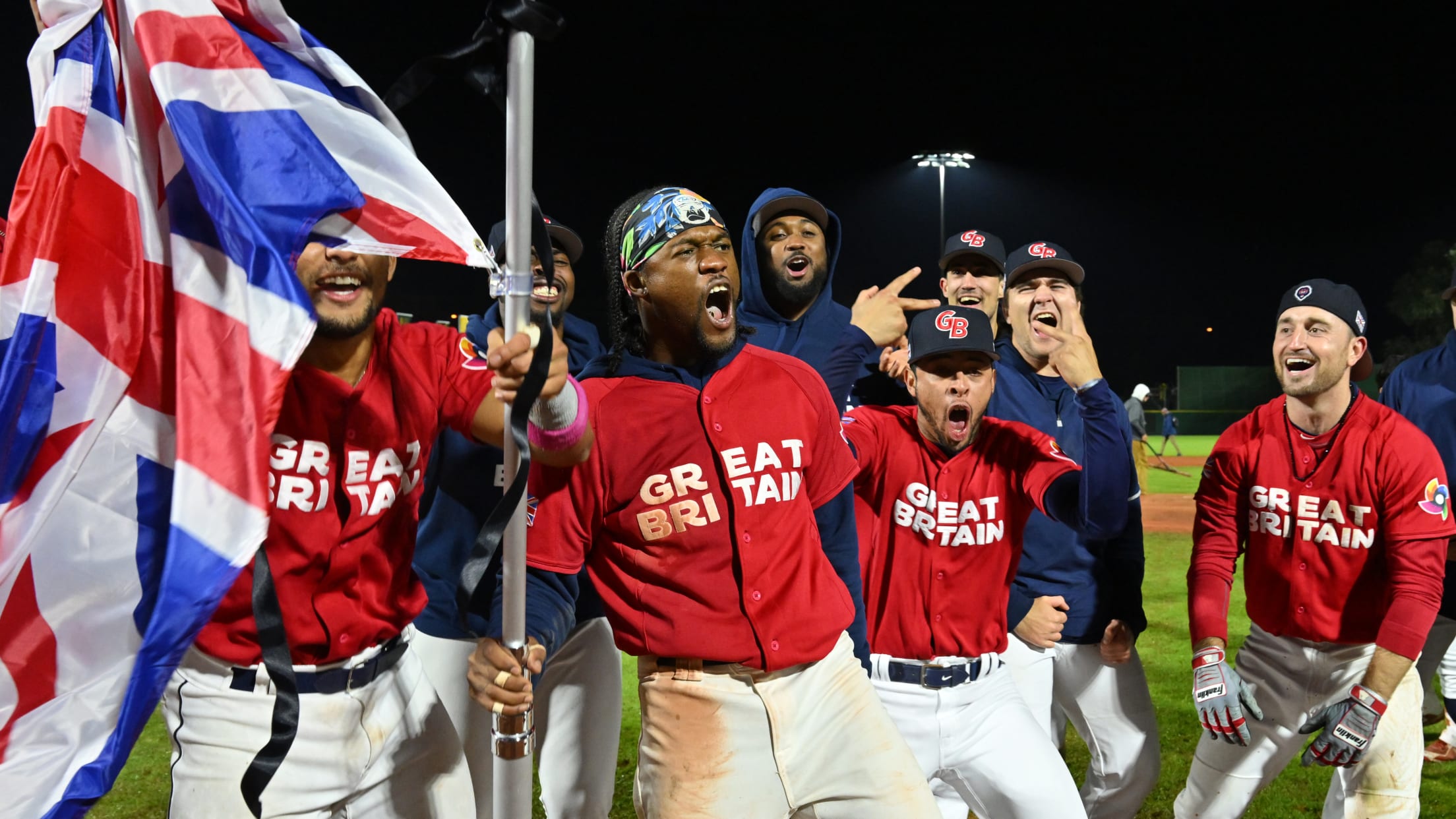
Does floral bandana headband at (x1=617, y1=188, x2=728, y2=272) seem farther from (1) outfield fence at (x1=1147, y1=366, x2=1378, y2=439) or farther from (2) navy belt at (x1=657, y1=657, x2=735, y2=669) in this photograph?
(1) outfield fence at (x1=1147, y1=366, x2=1378, y2=439)

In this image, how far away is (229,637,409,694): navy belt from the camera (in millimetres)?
2934

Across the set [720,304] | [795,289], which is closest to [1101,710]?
A: [795,289]

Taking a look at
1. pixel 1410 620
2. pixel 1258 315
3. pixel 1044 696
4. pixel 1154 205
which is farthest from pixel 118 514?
pixel 1258 315

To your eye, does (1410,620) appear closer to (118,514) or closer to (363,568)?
(363,568)

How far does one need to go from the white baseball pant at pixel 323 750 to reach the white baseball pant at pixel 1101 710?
8.74ft

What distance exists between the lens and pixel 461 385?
3.29 meters

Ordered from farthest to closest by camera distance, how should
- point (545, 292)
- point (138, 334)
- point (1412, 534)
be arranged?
point (1412, 534) < point (138, 334) < point (545, 292)

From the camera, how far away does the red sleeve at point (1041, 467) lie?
420cm

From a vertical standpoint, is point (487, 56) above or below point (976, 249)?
above

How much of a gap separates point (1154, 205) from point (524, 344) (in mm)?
62888

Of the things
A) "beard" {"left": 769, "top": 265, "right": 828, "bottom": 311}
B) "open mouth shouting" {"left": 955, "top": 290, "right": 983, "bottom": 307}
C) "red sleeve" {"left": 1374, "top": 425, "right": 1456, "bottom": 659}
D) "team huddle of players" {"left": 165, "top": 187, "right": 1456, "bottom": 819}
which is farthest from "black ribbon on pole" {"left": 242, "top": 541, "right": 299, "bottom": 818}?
"red sleeve" {"left": 1374, "top": 425, "right": 1456, "bottom": 659}

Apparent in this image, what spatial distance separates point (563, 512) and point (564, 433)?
408 mm

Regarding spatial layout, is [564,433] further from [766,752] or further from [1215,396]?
[1215,396]

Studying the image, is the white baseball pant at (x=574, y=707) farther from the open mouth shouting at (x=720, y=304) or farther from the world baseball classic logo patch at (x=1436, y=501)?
the world baseball classic logo patch at (x=1436, y=501)
